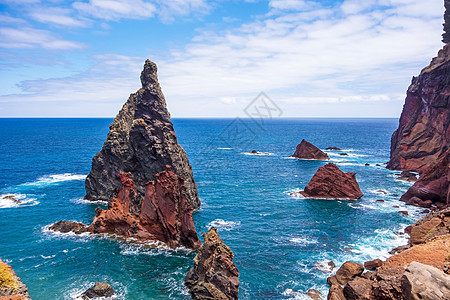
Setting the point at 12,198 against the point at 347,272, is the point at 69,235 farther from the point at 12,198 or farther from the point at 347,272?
the point at 347,272

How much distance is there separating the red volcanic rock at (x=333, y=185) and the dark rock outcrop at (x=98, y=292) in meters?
54.7

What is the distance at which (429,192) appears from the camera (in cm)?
6931

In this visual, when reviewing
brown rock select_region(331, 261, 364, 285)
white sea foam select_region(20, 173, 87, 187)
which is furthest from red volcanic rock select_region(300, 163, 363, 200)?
white sea foam select_region(20, 173, 87, 187)

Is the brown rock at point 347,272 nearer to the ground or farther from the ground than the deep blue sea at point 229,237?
farther from the ground

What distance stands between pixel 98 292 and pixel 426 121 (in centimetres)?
10919

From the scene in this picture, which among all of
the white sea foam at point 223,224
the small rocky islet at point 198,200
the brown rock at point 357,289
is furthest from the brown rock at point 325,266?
the white sea foam at point 223,224

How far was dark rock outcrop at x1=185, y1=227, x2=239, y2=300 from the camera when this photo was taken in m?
34.1

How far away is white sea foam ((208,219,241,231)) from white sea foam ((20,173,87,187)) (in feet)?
183

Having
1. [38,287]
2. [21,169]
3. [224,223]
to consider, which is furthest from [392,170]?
[21,169]

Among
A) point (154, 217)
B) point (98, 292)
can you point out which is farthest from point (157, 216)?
point (98, 292)

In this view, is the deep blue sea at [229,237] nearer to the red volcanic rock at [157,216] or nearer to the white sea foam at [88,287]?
the white sea foam at [88,287]

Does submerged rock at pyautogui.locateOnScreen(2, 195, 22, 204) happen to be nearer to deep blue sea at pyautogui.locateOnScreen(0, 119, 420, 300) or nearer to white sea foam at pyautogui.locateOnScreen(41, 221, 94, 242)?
deep blue sea at pyautogui.locateOnScreen(0, 119, 420, 300)

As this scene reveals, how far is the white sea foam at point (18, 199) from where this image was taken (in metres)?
70.5

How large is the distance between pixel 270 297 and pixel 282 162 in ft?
311
